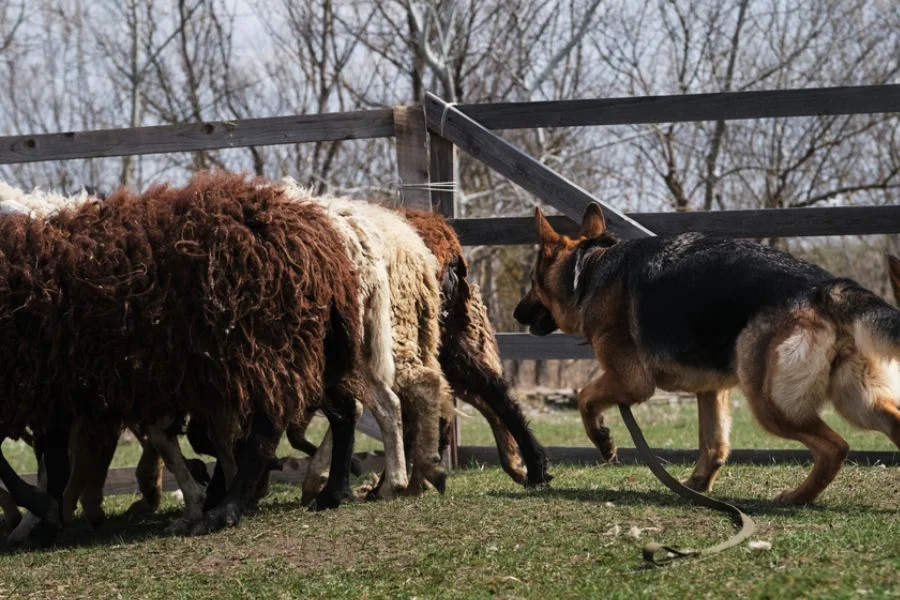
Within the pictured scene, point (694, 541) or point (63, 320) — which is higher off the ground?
point (63, 320)

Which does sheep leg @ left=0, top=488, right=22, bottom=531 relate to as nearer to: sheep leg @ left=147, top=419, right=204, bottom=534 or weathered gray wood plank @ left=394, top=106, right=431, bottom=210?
sheep leg @ left=147, top=419, right=204, bottom=534

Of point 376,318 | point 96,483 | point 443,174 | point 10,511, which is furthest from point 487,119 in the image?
point 10,511

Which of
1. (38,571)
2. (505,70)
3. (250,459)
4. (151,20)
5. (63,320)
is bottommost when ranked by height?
(38,571)

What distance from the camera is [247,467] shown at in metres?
6.61

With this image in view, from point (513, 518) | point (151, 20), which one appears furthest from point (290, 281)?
point (151, 20)

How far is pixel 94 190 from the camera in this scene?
299 inches

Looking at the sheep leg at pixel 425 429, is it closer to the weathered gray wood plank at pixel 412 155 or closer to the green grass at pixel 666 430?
the weathered gray wood plank at pixel 412 155

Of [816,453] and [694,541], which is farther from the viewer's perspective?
[816,453]

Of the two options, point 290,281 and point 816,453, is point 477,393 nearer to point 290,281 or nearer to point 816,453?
point 290,281

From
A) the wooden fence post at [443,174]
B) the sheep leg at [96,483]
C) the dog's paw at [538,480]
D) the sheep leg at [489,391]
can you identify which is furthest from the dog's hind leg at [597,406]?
the sheep leg at [96,483]

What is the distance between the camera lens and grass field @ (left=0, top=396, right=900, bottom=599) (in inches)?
181

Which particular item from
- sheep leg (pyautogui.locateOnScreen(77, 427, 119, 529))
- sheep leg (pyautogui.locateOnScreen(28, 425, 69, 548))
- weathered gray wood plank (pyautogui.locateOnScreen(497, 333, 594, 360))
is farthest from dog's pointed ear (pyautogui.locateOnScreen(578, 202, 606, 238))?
sheep leg (pyautogui.locateOnScreen(28, 425, 69, 548))

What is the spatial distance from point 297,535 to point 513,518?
1.13 metres

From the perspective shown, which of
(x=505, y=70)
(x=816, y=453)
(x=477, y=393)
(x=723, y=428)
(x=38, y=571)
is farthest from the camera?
(x=505, y=70)
